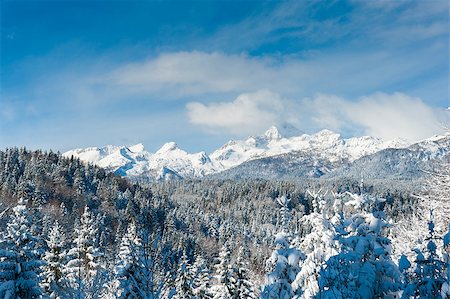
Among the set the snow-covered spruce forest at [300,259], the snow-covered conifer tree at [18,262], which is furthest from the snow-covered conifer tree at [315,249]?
the snow-covered conifer tree at [18,262]

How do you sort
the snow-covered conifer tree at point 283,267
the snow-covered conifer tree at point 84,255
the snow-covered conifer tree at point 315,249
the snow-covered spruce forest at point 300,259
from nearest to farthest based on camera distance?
the snow-covered spruce forest at point 300,259 → the snow-covered conifer tree at point 315,249 → the snow-covered conifer tree at point 283,267 → the snow-covered conifer tree at point 84,255

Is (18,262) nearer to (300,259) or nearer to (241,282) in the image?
(300,259)

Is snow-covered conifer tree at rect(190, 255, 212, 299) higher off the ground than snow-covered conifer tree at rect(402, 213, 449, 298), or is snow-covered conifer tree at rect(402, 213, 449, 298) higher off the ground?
snow-covered conifer tree at rect(402, 213, 449, 298)

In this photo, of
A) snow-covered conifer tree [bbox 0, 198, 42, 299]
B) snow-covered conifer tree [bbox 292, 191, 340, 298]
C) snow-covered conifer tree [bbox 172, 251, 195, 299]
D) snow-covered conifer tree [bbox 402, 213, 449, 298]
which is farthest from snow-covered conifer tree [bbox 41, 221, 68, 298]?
snow-covered conifer tree [bbox 402, 213, 449, 298]

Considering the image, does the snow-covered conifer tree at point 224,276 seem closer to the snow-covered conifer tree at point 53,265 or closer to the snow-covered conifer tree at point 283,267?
the snow-covered conifer tree at point 53,265

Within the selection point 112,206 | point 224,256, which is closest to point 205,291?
A: point 224,256

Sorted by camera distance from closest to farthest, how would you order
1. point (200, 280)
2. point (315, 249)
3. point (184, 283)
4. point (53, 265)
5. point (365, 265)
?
1. point (365, 265)
2. point (315, 249)
3. point (53, 265)
4. point (184, 283)
5. point (200, 280)

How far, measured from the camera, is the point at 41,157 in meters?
145

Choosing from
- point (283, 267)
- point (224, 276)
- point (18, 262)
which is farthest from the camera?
point (224, 276)

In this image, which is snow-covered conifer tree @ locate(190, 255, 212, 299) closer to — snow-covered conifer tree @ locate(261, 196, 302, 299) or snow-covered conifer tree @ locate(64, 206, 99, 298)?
snow-covered conifer tree @ locate(64, 206, 99, 298)

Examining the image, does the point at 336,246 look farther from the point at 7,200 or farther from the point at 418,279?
the point at 7,200

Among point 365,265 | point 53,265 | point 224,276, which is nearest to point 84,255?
point 53,265

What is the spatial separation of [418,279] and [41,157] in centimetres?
15542

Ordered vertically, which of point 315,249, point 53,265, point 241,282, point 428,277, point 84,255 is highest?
point 315,249
